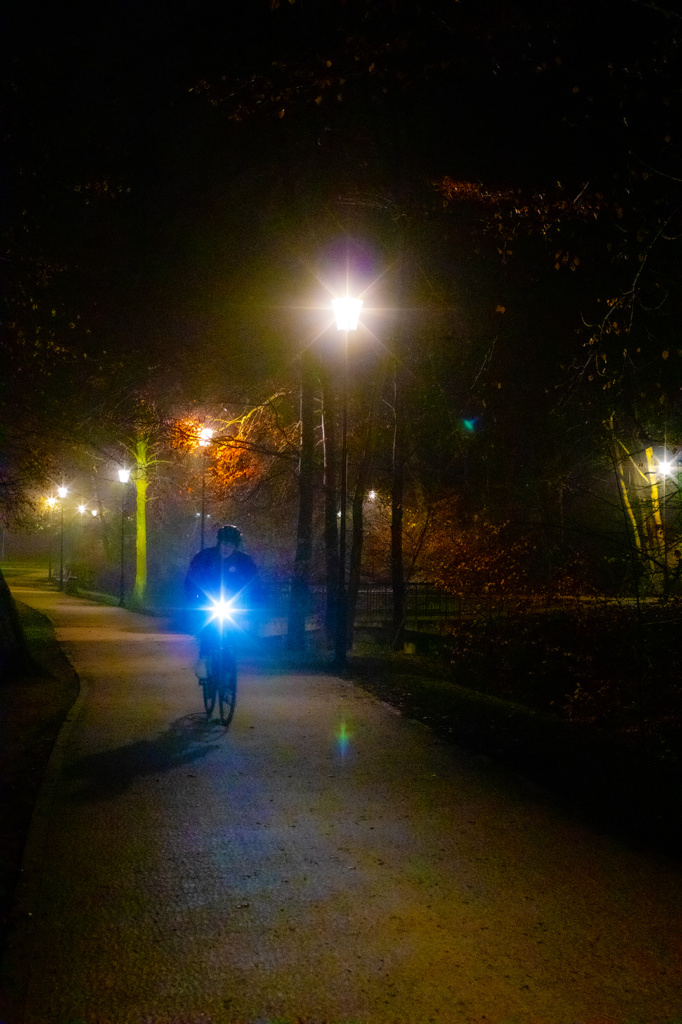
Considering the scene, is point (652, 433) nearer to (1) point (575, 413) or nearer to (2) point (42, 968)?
(1) point (575, 413)

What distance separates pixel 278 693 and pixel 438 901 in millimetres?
7934

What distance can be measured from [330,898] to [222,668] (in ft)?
18.0

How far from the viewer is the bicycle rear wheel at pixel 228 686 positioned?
32.2ft

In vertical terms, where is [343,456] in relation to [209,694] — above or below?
above

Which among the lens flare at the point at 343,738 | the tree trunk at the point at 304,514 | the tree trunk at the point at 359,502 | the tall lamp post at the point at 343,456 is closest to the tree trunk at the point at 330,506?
the tree trunk at the point at 304,514

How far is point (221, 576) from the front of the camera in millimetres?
9805

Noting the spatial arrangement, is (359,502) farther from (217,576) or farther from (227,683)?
(227,683)

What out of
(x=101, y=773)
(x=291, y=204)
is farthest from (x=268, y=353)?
(x=101, y=773)

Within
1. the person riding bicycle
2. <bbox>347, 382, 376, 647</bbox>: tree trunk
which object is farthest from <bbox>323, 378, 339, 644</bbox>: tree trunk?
the person riding bicycle

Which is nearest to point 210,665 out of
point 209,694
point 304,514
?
point 209,694

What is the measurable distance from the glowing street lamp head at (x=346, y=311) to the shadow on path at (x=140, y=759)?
7.40 metres

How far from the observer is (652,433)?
11289 millimetres

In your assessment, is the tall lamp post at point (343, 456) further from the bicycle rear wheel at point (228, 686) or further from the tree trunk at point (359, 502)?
the bicycle rear wheel at point (228, 686)

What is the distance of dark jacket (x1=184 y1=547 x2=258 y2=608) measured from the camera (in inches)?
384
